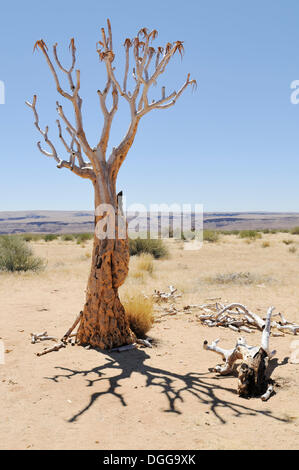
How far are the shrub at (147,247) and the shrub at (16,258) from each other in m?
5.02

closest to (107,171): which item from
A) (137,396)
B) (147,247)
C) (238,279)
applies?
(137,396)

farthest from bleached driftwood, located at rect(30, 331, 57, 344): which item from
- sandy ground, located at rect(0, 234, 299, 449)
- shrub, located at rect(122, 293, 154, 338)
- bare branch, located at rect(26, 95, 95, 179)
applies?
bare branch, located at rect(26, 95, 95, 179)

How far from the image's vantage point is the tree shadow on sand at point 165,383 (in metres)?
3.81

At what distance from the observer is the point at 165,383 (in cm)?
445

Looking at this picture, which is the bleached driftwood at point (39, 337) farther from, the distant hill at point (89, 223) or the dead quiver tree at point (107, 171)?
the distant hill at point (89, 223)

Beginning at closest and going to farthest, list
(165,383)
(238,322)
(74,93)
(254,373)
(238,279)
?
(254,373)
(165,383)
(74,93)
(238,322)
(238,279)

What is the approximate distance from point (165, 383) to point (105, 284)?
1.71 meters

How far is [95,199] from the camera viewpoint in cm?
550

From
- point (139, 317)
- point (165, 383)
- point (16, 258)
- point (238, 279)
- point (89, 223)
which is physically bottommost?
point (165, 383)

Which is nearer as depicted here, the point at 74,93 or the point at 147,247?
the point at 74,93

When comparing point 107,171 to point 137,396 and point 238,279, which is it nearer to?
point 137,396

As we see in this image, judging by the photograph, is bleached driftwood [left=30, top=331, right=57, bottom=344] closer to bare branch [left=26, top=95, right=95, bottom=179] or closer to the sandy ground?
the sandy ground

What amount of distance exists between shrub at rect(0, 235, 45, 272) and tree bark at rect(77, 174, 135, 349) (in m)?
8.04

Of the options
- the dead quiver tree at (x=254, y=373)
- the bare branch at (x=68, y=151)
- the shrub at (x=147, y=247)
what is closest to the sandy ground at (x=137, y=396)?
the dead quiver tree at (x=254, y=373)
